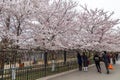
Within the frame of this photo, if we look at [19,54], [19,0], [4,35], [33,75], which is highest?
[19,0]

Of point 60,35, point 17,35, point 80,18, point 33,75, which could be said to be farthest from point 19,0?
point 80,18

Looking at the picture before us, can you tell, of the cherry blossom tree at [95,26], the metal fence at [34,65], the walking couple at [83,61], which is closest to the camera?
the metal fence at [34,65]

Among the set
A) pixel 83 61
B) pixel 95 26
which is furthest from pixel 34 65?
pixel 95 26

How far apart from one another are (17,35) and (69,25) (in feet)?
17.7

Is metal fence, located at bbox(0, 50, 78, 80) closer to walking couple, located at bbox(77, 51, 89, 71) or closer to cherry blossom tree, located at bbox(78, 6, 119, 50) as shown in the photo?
walking couple, located at bbox(77, 51, 89, 71)

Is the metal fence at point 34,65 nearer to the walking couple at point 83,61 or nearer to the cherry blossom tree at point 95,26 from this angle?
the walking couple at point 83,61

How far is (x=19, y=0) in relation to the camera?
17016 millimetres

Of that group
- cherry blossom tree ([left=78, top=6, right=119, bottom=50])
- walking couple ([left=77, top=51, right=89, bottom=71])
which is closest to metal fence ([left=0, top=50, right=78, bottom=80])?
walking couple ([left=77, top=51, right=89, bottom=71])

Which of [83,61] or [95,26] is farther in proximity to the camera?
[95,26]

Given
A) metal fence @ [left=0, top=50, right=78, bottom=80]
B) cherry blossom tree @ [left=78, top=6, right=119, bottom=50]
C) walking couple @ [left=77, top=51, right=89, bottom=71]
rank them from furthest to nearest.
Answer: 1. cherry blossom tree @ [left=78, top=6, right=119, bottom=50]
2. walking couple @ [left=77, top=51, right=89, bottom=71]
3. metal fence @ [left=0, top=50, right=78, bottom=80]

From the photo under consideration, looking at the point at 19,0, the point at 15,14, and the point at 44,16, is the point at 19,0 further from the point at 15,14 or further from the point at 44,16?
the point at 44,16

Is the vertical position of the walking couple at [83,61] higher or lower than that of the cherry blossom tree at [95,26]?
lower

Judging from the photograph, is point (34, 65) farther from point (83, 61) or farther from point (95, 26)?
point (95, 26)

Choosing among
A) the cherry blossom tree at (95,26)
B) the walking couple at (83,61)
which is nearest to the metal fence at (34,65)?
the walking couple at (83,61)
